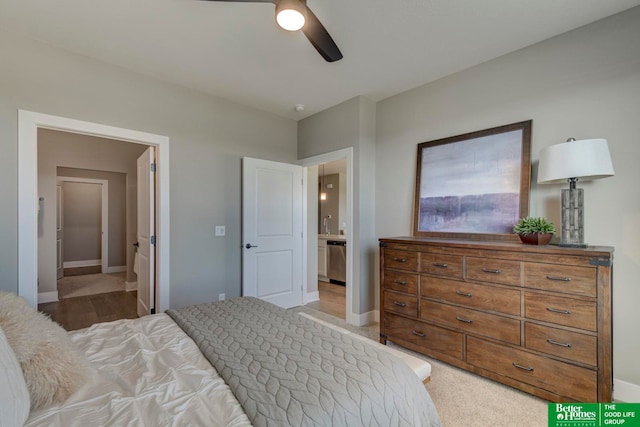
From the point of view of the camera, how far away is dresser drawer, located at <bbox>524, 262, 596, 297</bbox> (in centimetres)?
175

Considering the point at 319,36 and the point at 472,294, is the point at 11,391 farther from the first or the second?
the point at 472,294

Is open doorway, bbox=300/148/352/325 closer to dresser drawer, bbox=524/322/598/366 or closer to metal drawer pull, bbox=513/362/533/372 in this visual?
metal drawer pull, bbox=513/362/533/372

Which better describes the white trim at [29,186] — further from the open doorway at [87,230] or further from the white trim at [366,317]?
the white trim at [366,317]

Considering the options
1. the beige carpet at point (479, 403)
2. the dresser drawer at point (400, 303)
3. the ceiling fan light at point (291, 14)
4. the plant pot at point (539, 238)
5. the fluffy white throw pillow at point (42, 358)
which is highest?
the ceiling fan light at point (291, 14)

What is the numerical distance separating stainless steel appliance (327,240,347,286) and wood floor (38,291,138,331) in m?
3.22

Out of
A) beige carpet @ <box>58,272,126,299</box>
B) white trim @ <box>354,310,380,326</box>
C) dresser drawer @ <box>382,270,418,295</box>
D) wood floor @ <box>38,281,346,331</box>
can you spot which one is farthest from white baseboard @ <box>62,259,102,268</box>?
dresser drawer @ <box>382,270,418,295</box>

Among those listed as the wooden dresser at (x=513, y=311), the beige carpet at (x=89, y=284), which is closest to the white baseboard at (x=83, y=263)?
the beige carpet at (x=89, y=284)

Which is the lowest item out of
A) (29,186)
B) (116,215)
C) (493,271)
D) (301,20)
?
(493,271)

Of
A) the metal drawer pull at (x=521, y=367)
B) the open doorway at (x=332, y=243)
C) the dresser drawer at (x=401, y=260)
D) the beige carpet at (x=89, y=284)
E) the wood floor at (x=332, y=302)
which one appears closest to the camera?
the metal drawer pull at (x=521, y=367)

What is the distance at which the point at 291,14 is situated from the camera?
4.94ft

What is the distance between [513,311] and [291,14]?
2.34 m

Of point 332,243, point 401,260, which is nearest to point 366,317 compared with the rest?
point 401,260

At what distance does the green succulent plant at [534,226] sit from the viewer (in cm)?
208

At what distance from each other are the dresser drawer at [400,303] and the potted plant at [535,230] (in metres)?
0.98
